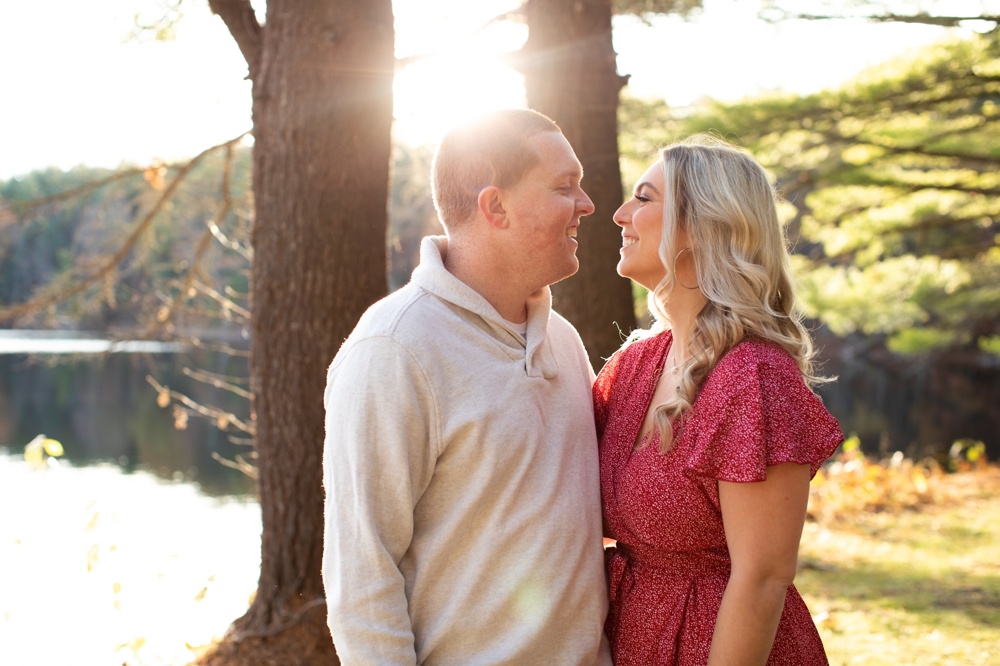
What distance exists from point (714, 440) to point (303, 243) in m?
2.51

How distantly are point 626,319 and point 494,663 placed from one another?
2.55 metres

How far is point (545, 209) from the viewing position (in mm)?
2215

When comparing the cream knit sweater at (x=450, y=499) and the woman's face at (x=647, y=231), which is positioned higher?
the woman's face at (x=647, y=231)

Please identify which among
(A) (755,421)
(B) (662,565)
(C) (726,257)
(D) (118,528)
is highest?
(C) (726,257)

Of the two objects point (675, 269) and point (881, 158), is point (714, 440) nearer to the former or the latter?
point (675, 269)

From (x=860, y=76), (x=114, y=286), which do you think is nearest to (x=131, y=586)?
(x=114, y=286)

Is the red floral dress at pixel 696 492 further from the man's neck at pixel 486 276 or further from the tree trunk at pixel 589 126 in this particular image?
the tree trunk at pixel 589 126

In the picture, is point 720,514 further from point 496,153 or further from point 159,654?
point 159,654

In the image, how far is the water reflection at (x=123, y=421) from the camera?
16.5 meters

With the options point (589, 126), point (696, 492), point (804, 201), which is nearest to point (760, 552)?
point (696, 492)

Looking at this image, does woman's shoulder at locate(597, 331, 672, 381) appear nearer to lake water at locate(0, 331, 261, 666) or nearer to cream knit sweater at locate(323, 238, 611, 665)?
cream knit sweater at locate(323, 238, 611, 665)

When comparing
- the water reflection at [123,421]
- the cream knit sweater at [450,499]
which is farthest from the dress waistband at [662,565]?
the water reflection at [123,421]

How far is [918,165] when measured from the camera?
11211 millimetres

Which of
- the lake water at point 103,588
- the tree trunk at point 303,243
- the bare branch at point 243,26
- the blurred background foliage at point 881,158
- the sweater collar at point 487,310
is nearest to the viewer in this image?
the sweater collar at point 487,310
